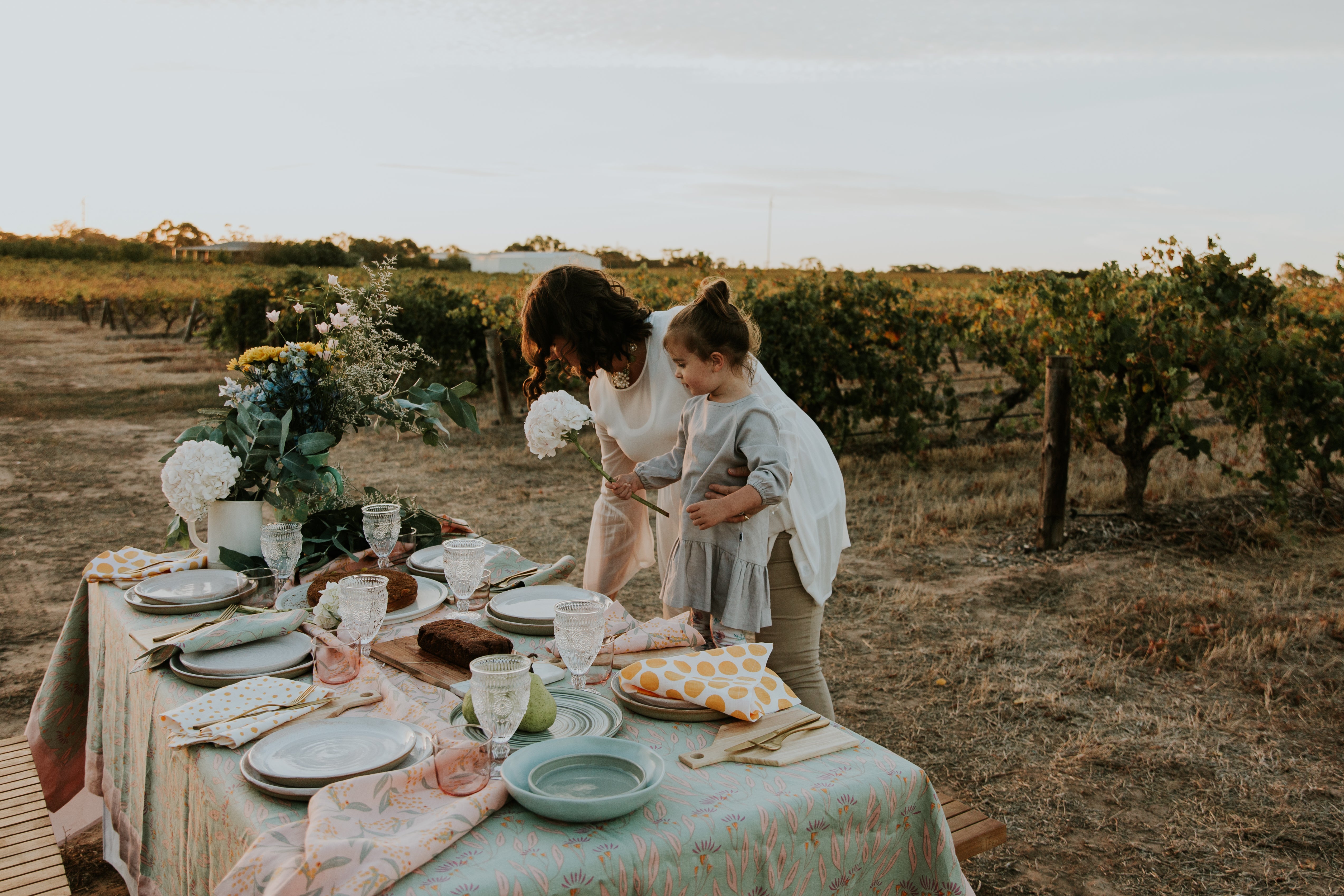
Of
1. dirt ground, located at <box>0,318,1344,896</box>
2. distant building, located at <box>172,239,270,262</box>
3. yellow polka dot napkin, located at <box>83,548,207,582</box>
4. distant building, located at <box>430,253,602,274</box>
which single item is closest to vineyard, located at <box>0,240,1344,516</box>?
dirt ground, located at <box>0,318,1344,896</box>

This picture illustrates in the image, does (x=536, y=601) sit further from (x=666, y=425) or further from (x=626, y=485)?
(x=666, y=425)

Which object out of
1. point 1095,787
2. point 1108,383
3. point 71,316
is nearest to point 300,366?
point 1095,787

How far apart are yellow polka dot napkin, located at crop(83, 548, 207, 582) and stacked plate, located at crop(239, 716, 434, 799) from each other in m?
1.24

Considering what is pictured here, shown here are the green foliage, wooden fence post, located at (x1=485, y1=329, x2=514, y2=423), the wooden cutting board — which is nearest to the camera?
the wooden cutting board

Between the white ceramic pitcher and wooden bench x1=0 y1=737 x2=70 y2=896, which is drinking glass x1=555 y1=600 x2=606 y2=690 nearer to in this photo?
wooden bench x1=0 y1=737 x2=70 y2=896

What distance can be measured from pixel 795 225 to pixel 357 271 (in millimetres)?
17806

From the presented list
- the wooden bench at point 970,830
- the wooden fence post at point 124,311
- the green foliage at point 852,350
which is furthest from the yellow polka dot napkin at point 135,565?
the wooden fence post at point 124,311

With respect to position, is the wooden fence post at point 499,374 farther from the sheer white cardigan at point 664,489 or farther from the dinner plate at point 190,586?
the dinner plate at point 190,586

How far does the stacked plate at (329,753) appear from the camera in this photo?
4.40 feet

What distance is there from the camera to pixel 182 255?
52812 mm

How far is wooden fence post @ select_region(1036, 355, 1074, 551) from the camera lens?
5918 mm

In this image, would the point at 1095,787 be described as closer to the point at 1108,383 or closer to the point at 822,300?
the point at 1108,383

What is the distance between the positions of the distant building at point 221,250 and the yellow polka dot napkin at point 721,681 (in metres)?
53.6

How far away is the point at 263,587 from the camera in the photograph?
7.80ft
